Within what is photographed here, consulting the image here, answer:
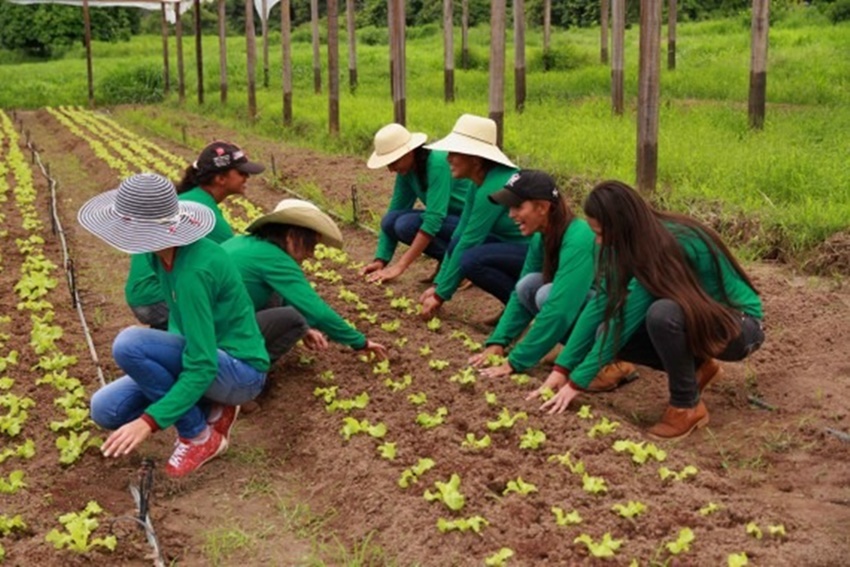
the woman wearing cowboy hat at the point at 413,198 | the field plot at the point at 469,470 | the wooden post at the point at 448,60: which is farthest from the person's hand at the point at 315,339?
the wooden post at the point at 448,60

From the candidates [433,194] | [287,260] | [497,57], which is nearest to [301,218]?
[287,260]

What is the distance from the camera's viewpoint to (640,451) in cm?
400

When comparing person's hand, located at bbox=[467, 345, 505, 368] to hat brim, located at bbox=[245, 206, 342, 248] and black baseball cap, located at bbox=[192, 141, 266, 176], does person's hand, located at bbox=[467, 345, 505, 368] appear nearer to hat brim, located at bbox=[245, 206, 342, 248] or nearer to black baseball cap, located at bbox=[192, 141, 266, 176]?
hat brim, located at bbox=[245, 206, 342, 248]

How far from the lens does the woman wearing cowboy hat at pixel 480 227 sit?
575cm

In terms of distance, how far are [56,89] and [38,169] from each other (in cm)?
1584

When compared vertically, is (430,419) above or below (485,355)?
below

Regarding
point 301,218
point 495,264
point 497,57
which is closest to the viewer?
point 301,218

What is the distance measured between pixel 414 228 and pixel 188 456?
9.95 ft

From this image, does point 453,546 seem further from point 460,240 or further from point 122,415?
point 460,240

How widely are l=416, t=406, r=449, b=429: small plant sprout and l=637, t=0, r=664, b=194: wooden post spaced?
4.15 m

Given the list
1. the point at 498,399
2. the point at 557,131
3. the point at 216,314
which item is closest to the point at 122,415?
the point at 216,314

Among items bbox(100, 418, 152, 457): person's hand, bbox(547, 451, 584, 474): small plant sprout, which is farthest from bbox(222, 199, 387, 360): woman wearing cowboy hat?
bbox(547, 451, 584, 474): small plant sprout

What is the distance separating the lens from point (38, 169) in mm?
14250

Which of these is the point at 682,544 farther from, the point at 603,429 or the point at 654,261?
the point at 654,261
